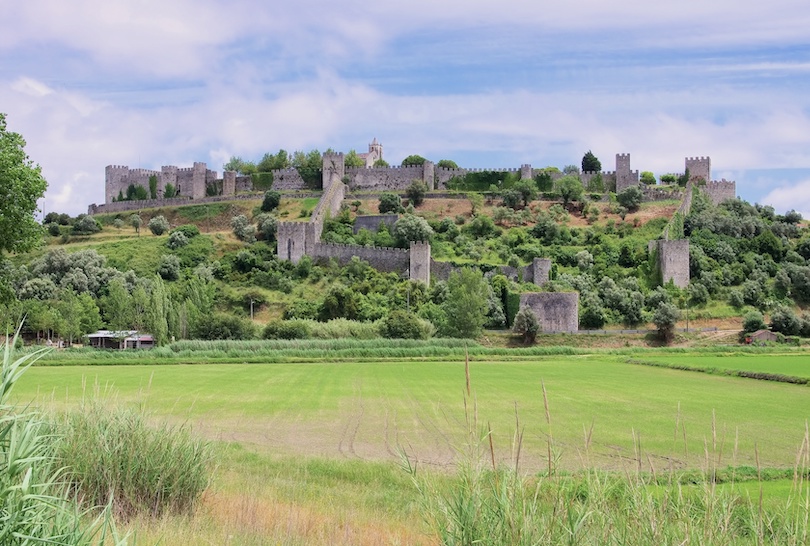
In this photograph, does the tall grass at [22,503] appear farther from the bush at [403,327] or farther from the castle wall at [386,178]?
the castle wall at [386,178]

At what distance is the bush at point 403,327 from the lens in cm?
4959

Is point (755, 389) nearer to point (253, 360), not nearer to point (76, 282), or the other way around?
point (253, 360)

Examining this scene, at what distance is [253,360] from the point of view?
4166 centimetres

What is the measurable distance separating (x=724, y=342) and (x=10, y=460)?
52.7 metres

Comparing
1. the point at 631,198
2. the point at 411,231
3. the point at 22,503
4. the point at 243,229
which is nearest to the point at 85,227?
the point at 243,229

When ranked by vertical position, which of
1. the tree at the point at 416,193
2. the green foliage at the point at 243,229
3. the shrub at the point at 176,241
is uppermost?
the tree at the point at 416,193

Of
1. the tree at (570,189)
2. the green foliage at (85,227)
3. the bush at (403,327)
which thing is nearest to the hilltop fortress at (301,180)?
the tree at (570,189)

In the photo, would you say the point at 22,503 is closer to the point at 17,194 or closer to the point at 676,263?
the point at 17,194

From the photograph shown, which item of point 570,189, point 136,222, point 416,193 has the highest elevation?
point 570,189

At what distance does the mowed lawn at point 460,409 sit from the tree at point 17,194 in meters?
4.69

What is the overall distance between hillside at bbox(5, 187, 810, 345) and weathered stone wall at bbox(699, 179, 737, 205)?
324 centimetres

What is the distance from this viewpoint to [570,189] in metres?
80.1

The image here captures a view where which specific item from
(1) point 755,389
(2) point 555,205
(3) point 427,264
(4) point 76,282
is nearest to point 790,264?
(2) point 555,205

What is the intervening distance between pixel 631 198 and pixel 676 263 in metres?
15.5
